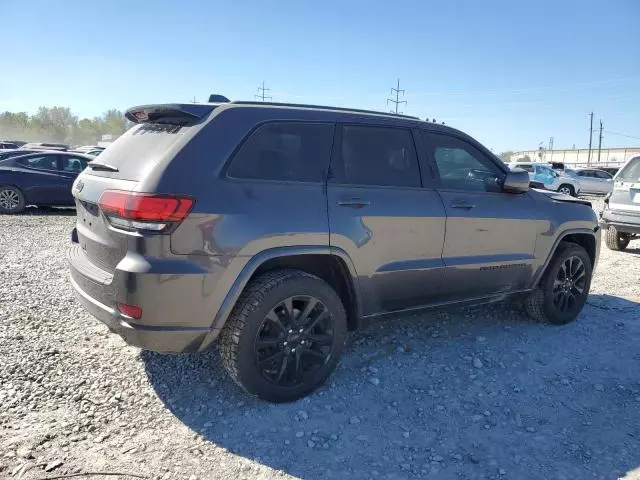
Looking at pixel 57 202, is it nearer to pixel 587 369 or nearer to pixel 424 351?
pixel 424 351

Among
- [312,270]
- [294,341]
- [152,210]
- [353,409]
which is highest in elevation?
[152,210]

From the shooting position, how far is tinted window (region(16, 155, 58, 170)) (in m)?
11.8

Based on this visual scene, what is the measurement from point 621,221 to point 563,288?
4.72 metres

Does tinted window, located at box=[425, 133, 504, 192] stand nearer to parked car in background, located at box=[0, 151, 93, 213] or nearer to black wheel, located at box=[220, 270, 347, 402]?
black wheel, located at box=[220, 270, 347, 402]

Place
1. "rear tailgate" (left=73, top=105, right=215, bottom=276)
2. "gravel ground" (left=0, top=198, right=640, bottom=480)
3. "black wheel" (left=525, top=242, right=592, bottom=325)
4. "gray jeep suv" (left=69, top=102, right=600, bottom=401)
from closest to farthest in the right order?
"gravel ground" (left=0, top=198, right=640, bottom=480), "gray jeep suv" (left=69, top=102, right=600, bottom=401), "rear tailgate" (left=73, top=105, right=215, bottom=276), "black wheel" (left=525, top=242, right=592, bottom=325)

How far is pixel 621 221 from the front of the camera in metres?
8.70

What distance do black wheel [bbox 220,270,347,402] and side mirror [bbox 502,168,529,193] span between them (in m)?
1.87

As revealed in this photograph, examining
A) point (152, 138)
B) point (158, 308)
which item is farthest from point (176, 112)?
point (158, 308)

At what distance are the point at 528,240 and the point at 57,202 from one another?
35.6 feet

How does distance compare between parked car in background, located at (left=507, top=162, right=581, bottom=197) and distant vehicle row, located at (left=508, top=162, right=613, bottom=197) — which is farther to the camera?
distant vehicle row, located at (left=508, top=162, right=613, bottom=197)

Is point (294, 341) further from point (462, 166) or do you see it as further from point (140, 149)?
point (462, 166)

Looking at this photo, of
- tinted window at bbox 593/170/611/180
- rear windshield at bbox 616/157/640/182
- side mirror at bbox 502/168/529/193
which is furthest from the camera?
tinted window at bbox 593/170/611/180

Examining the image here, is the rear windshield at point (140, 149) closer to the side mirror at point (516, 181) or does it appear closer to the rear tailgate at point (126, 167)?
the rear tailgate at point (126, 167)

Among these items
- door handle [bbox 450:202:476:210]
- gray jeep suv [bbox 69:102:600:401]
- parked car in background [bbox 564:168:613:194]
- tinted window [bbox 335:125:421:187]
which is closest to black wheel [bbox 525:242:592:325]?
gray jeep suv [bbox 69:102:600:401]
